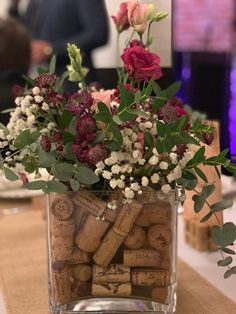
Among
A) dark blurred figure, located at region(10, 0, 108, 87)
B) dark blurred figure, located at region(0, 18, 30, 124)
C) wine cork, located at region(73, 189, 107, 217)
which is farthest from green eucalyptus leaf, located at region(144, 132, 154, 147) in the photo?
dark blurred figure, located at region(10, 0, 108, 87)

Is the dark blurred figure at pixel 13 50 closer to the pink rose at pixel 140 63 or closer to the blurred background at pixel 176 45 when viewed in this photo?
the blurred background at pixel 176 45

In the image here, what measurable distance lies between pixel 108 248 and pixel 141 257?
1.9 inches

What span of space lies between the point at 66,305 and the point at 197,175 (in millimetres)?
266

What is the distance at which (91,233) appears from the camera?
0.73 m

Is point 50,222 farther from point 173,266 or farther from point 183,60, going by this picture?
point 183,60

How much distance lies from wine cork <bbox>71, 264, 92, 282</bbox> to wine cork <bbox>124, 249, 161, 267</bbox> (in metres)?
0.05

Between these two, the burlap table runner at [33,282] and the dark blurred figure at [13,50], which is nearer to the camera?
the burlap table runner at [33,282]

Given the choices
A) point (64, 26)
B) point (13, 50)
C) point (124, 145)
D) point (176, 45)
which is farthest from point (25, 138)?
point (64, 26)

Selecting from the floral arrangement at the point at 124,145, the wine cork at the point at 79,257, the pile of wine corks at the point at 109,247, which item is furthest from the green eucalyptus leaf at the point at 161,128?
the wine cork at the point at 79,257

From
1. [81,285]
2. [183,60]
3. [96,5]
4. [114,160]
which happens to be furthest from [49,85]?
[96,5]

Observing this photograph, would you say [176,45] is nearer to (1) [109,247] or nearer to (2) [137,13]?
(2) [137,13]

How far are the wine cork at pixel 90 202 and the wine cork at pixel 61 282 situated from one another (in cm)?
9

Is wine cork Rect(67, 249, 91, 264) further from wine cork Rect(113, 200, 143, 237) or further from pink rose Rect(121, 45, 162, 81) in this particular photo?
pink rose Rect(121, 45, 162, 81)

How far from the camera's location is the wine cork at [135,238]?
729 mm
